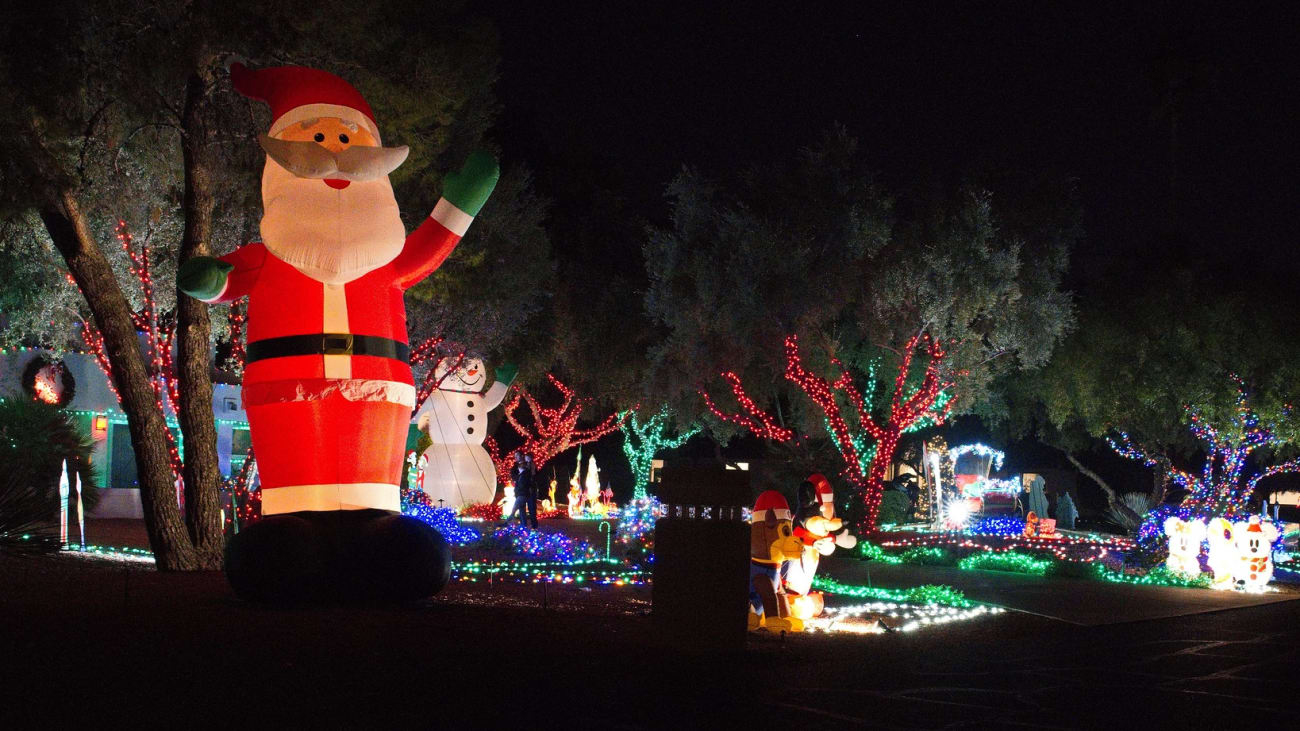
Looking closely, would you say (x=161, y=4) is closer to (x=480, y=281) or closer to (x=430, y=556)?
(x=430, y=556)

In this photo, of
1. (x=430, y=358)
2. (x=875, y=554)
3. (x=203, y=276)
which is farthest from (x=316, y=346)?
(x=430, y=358)

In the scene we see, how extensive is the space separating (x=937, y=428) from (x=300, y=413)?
3002 cm

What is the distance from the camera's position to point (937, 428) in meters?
35.8

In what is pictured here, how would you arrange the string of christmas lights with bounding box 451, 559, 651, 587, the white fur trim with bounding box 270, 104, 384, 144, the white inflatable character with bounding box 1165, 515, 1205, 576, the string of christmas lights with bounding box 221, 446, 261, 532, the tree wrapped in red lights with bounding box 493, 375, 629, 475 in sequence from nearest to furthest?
the white fur trim with bounding box 270, 104, 384, 144 < the string of christmas lights with bounding box 451, 559, 651, 587 < the string of christmas lights with bounding box 221, 446, 261, 532 < the white inflatable character with bounding box 1165, 515, 1205, 576 < the tree wrapped in red lights with bounding box 493, 375, 629, 475

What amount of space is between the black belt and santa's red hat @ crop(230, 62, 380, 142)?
1.58 m

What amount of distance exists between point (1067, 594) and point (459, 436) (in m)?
17.6

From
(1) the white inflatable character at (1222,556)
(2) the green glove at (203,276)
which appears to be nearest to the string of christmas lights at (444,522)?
(2) the green glove at (203,276)

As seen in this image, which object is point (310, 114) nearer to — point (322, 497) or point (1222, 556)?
point (322, 497)

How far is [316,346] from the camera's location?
8219 mm

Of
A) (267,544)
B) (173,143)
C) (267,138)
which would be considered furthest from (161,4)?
(267,544)

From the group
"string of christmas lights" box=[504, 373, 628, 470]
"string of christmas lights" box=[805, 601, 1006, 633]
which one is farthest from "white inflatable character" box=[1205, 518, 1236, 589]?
"string of christmas lights" box=[504, 373, 628, 470]

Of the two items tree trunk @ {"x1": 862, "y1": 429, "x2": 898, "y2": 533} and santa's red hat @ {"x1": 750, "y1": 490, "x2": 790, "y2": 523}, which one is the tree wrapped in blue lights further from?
santa's red hat @ {"x1": 750, "y1": 490, "x2": 790, "y2": 523}

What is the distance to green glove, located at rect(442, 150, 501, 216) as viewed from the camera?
9.06 meters

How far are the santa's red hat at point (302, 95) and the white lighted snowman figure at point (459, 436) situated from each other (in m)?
18.7
